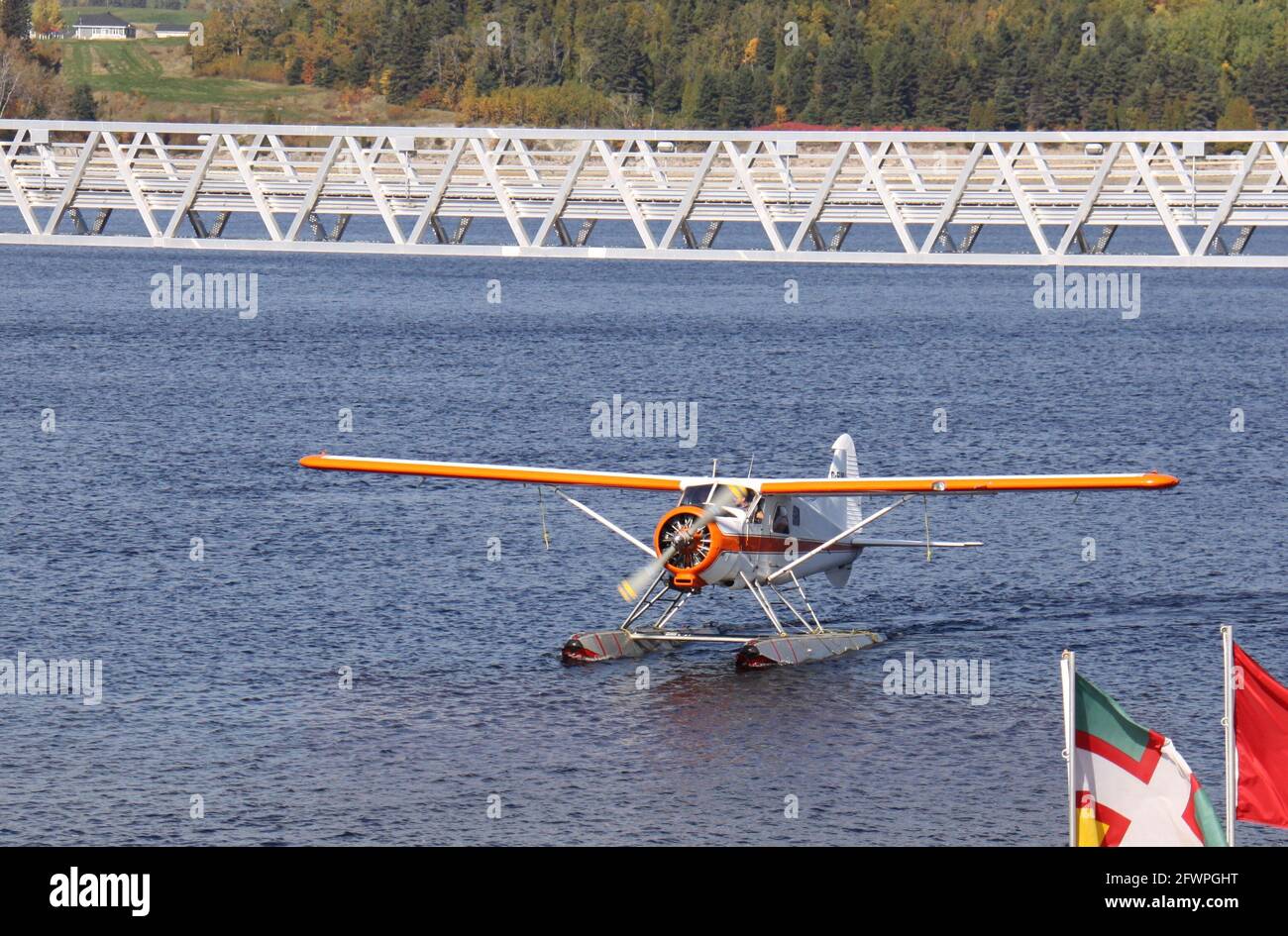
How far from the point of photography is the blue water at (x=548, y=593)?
2488cm

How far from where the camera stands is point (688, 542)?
93.4ft

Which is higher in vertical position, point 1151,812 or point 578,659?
point 578,659

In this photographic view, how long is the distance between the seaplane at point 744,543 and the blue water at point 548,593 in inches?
20.3

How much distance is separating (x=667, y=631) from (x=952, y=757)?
620cm

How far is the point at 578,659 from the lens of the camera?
100 feet

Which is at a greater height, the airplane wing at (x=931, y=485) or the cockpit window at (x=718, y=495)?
the airplane wing at (x=931, y=485)

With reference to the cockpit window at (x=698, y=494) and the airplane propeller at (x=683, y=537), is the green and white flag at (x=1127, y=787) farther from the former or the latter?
the cockpit window at (x=698, y=494)

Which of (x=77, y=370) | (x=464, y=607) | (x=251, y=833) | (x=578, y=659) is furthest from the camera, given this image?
(x=77, y=370)

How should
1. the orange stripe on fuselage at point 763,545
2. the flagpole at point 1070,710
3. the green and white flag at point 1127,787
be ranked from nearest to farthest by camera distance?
1. the flagpole at point 1070,710
2. the green and white flag at point 1127,787
3. the orange stripe on fuselage at point 763,545

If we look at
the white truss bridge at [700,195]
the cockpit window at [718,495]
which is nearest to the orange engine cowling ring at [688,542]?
the cockpit window at [718,495]

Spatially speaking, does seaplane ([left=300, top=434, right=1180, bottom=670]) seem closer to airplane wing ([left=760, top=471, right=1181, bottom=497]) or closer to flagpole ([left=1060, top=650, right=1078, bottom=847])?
airplane wing ([left=760, top=471, right=1181, bottom=497])
